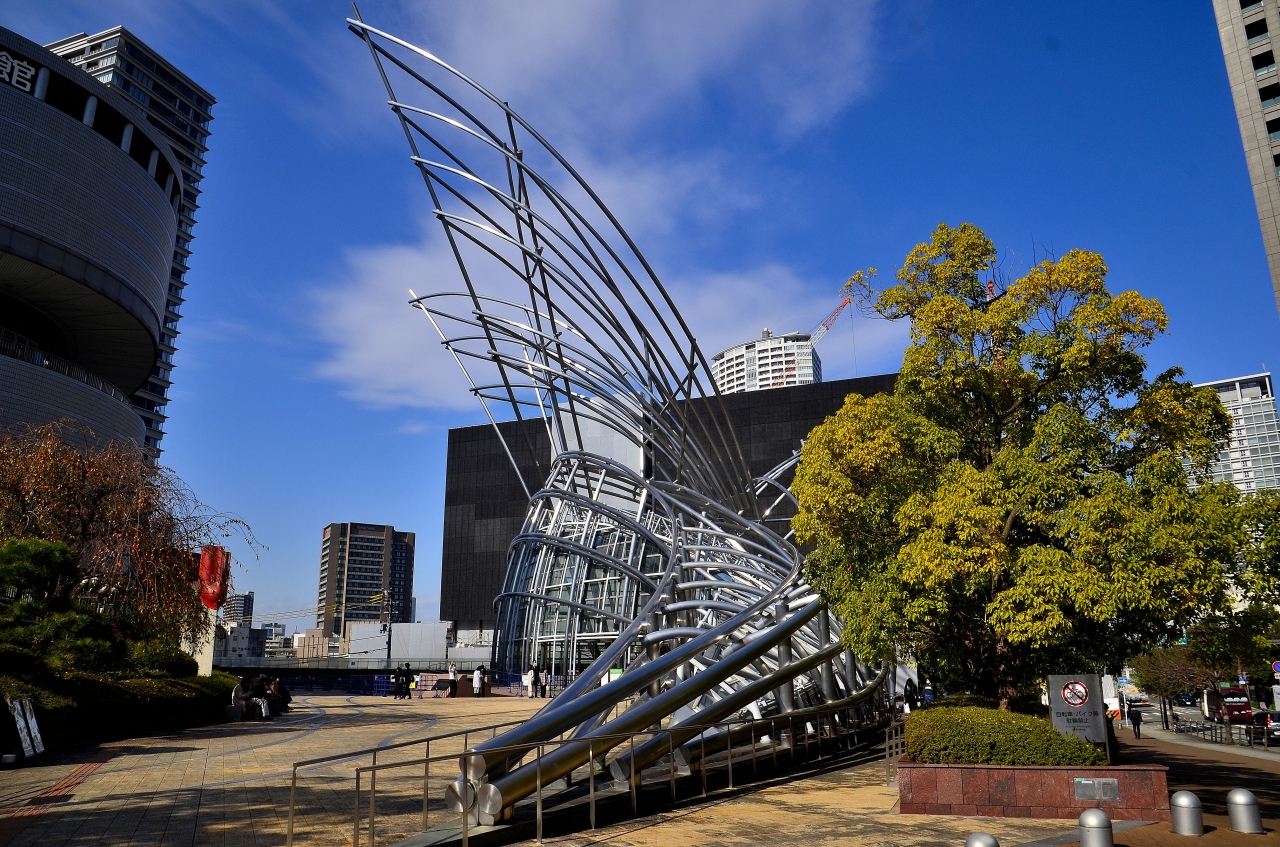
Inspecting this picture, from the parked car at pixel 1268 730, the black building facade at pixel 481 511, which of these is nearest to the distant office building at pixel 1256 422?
the black building facade at pixel 481 511

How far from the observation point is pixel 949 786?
11180 millimetres

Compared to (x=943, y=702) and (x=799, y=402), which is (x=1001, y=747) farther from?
(x=799, y=402)

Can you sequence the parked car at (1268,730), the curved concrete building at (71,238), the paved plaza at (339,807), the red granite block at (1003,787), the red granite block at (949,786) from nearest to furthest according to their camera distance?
the paved plaza at (339,807) → the red granite block at (1003,787) → the red granite block at (949,786) → the parked car at (1268,730) → the curved concrete building at (71,238)

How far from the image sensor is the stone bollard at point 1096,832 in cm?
837

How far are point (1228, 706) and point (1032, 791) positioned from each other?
2567cm

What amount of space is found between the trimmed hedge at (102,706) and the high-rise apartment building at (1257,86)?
55.3 metres

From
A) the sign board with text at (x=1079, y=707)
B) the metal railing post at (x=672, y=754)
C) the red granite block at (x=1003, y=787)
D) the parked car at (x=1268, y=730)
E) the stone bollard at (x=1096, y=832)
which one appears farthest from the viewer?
the parked car at (x=1268, y=730)

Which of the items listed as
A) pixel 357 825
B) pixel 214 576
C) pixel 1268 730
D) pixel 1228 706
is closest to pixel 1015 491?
pixel 357 825

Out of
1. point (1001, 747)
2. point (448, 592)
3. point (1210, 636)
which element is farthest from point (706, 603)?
point (448, 592)

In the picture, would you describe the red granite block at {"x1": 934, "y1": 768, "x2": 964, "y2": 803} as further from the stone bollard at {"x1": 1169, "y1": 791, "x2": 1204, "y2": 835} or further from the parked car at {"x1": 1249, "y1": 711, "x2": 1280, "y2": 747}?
the parked car at {"x1": 1249, "y1": 711, "x2": 1280, "y2": 747}

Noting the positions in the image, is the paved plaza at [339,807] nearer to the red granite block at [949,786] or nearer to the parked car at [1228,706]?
the red granite block at [949,786]

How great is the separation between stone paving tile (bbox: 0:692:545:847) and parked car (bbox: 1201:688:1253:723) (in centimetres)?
2685

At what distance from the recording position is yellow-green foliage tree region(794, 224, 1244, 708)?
1107 centimetres

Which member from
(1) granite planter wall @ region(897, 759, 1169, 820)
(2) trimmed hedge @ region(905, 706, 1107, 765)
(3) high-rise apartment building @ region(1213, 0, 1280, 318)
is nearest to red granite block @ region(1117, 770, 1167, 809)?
(1) granite planter wall @ region(897, 759, 1169, 820)
